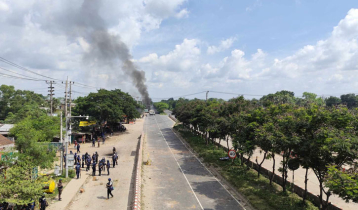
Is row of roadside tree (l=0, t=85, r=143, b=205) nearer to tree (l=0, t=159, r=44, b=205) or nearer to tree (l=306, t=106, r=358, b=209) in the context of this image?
tree (l=0, t=159, r=44, b=205)

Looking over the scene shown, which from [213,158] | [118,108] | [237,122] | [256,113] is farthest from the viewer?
[118,108]

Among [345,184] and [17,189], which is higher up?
[345,184]

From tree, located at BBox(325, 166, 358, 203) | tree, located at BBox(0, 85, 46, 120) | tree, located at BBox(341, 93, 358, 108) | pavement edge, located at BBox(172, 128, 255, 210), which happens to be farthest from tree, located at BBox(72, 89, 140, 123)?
tree, located at BBox(341, 93, 358, 108)

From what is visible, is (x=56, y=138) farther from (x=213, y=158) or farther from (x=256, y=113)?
(x=256, y=113)

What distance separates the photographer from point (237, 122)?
69.1ft

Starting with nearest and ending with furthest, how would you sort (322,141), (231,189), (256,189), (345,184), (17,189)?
(345,184) → (17,189) → (322,141) → (256,189) → (231,189)

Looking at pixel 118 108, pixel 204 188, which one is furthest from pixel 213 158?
pixel 118 108

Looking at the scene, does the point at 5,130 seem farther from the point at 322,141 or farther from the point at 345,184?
the point at 345,184

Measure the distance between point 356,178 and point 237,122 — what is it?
1226cm

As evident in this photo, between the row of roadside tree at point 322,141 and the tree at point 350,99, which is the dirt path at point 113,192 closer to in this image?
the row of roadside tree at point 322,141

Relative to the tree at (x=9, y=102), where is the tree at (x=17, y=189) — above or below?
below

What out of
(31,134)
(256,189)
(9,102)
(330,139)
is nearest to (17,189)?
(31,134)

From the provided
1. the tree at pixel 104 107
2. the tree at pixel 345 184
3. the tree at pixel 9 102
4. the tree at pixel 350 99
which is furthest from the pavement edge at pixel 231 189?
the tree at pixel 350 99

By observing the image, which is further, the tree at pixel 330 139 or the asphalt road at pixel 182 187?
the asphalt road at pixel 182 187
